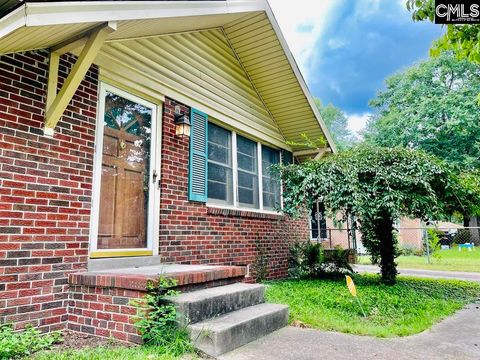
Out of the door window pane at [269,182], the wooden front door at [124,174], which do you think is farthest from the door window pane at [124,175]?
the door window pane at [269,182]

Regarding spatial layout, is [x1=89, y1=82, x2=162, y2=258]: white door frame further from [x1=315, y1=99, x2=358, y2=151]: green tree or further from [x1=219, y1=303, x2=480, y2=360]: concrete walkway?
[x1=315, y1=99, x2=358, y2=151]: green tree

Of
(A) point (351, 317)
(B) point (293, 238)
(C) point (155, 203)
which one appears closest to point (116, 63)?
(C) point (155, 203)

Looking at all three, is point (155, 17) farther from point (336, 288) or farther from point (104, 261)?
point (336, 288)

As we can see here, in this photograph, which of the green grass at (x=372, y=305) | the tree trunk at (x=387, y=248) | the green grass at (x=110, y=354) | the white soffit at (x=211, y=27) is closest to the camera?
the green grass at (x=110, y=354)

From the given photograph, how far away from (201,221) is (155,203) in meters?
0.90

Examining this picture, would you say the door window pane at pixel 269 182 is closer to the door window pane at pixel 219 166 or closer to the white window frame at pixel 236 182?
the white window frame at pixel 236 182

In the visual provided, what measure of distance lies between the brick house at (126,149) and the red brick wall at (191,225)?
2cm

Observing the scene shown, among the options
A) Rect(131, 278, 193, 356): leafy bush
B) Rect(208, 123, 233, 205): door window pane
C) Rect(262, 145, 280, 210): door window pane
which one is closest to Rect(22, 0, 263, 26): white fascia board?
Rect(208, 123, 233, 205): door window pane

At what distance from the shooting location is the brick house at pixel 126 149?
302cm

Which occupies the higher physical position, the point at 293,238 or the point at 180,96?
the point at 180,96

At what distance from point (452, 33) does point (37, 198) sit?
420 cm

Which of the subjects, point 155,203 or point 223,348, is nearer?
point 223,348

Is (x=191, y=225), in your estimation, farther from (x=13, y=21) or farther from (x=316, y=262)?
(x=316, y=262)

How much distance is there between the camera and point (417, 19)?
3.52m
